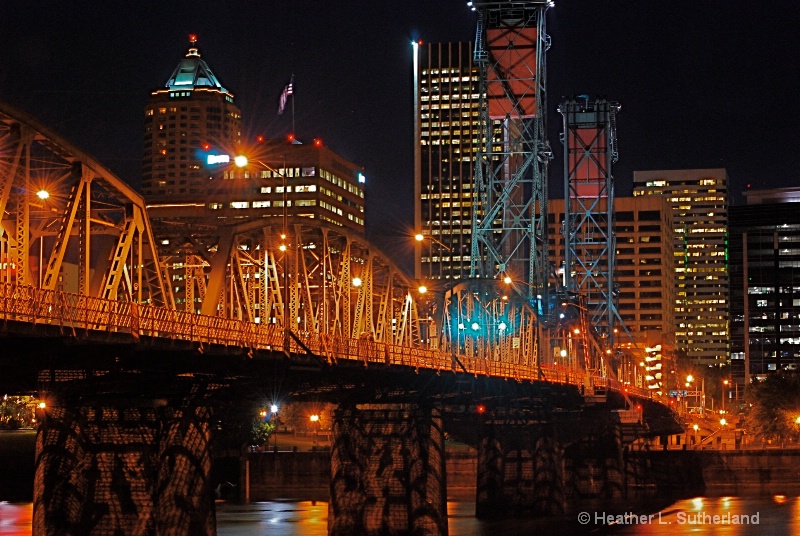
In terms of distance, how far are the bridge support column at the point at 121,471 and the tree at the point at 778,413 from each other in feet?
441

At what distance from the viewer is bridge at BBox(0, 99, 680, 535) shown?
179ft

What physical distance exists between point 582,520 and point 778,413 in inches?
3260

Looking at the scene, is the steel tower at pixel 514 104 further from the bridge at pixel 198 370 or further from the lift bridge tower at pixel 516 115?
the bridge at pixel 198 370

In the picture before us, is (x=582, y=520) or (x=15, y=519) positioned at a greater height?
(x=15, y=519)

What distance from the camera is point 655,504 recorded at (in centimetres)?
13988

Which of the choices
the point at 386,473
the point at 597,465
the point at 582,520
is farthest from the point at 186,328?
the point at 597,465

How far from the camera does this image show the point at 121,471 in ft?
225

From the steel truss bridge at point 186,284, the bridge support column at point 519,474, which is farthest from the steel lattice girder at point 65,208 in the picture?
the bridge support column at point 519,474

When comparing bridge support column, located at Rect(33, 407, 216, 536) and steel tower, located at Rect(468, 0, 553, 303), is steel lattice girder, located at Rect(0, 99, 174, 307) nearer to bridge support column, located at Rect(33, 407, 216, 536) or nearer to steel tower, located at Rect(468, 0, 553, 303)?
bridge support column, located at Rect(33, 407, 216, 536)

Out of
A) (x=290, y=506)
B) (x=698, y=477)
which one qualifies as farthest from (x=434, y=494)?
(x=698, y=477)

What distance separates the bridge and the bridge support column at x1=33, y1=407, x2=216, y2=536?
0.25 feet

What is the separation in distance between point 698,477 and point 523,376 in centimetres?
7291

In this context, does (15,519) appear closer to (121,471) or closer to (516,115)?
(121,471)

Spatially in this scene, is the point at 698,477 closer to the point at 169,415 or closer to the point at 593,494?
the point at 593,494
